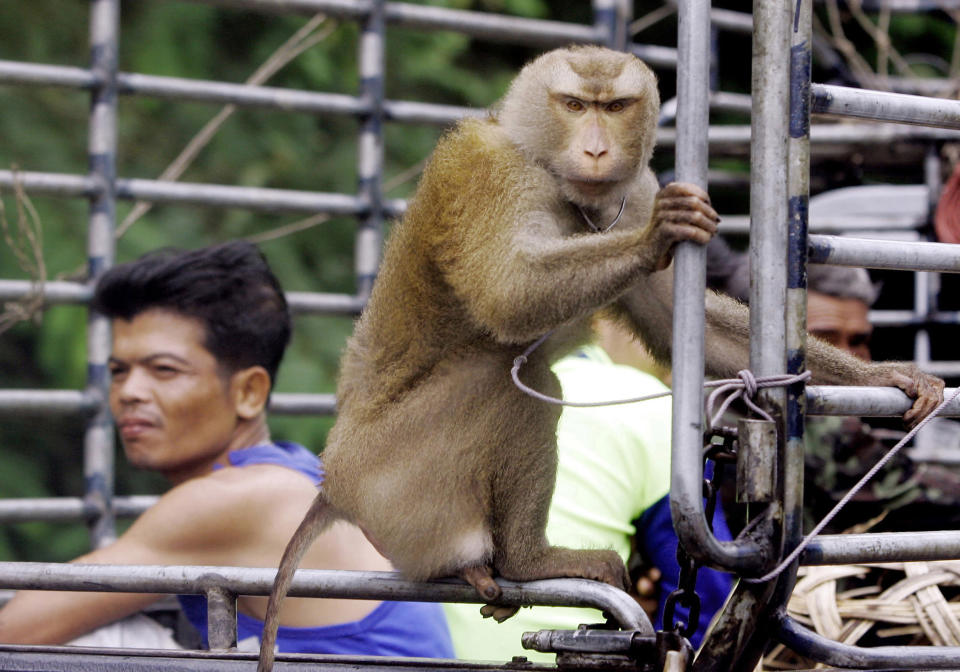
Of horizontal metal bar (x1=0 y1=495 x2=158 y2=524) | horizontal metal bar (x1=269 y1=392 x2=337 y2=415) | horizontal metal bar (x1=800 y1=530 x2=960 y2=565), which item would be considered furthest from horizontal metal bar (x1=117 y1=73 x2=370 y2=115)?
horizontal metal bar (x1=800 y1=530 x2=960 y2=565)

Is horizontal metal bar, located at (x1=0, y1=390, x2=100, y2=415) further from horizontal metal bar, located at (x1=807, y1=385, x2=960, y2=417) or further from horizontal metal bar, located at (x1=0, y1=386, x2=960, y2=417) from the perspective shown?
horizontal metal bar, located at (x1=807, y1=385, x2=960, y2=417)

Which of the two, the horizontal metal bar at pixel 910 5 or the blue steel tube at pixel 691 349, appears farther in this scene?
the horizontal metal bar at pixel 910 5

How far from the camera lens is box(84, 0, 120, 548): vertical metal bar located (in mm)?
3619

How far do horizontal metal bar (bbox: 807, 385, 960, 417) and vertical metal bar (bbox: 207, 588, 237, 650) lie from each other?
90 centimetres

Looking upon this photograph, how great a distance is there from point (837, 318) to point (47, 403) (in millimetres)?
2328

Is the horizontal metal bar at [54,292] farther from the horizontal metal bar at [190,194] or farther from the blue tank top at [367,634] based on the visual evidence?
the blue tank top at [367,634]

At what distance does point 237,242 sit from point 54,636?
→ 4.16 feet

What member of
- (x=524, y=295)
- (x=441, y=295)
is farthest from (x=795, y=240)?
(x=441, y=295)

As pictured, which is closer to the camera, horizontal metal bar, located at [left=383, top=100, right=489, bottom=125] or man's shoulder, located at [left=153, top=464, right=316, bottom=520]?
man's shoulder, located at [left=153, top=464, right=316, bottom=520]

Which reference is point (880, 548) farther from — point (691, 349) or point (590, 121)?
point (590, 121)

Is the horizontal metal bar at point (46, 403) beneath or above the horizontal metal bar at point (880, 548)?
above

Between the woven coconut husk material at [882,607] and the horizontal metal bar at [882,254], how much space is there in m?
0.83

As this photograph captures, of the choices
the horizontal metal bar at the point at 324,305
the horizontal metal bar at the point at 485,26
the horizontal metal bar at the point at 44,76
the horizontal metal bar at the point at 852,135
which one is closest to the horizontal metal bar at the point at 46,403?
the horizontal metal bar at the point at 324,305

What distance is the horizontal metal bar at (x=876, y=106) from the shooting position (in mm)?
1696
